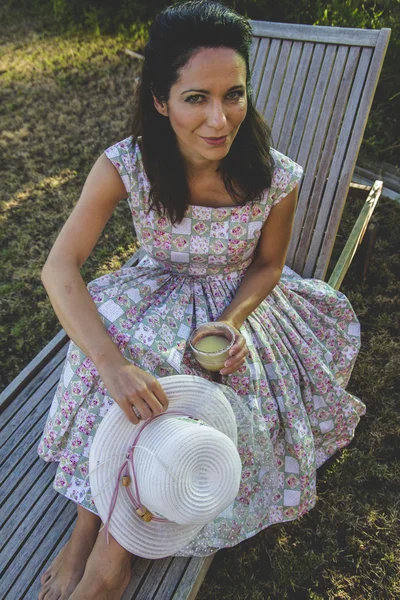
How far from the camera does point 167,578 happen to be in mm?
1793

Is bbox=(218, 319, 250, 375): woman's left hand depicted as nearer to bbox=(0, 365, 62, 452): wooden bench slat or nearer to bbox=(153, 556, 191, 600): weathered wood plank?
bbox=(153, 556, 191, 600): weathered wood plank

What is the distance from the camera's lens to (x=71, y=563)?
5.80 feet

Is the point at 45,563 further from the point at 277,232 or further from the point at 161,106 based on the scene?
the point at 161,106

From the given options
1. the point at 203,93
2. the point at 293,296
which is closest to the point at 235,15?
the point at 203,93

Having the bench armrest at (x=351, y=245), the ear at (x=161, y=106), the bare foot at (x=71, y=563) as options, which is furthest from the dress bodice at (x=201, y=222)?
the bare foot at (x=71, y=563)

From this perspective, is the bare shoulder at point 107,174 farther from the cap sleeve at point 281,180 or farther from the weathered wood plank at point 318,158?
the weathered wood plank at point 318,158

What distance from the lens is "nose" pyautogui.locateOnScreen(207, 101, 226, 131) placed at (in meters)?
1.65

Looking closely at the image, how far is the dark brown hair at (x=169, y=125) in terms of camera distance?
1.60 meters

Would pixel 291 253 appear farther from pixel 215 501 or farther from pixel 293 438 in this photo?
pixel 215 501

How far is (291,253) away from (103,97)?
276 centimetres

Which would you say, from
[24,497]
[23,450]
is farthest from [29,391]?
[24,497]

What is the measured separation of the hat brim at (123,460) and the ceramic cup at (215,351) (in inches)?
2.5

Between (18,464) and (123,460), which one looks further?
(18,464)

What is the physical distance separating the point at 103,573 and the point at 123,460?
36 cm
